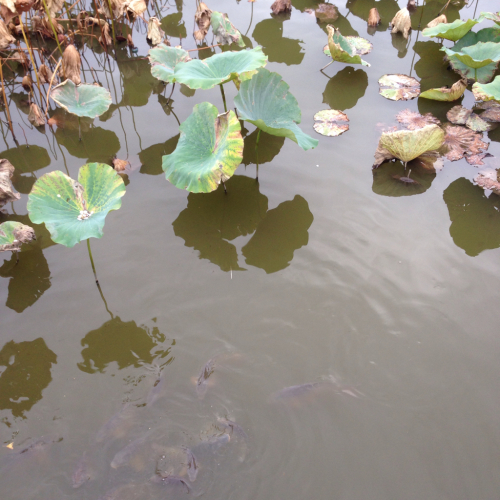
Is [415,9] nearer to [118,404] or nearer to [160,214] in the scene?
[160,214]

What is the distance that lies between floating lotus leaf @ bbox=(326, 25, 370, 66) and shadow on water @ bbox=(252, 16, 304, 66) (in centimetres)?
50

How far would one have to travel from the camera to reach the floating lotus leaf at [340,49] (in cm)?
420

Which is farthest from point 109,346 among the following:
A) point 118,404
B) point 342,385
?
point 342,385

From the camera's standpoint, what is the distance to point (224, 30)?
4.70 metres

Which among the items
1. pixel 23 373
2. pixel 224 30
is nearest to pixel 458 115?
pixel 224 30

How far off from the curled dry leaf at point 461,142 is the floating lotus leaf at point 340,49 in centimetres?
117

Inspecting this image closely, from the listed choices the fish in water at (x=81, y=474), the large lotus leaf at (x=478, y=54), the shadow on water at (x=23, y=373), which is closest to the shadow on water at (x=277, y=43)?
the large lotus leaf at (x=478, y=54)

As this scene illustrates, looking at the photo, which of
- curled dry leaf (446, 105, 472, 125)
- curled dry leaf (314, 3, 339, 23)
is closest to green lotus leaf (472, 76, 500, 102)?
curled dry leaf (446, 105, 472, 125)

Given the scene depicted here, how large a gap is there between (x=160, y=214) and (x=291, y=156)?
126 centimetres

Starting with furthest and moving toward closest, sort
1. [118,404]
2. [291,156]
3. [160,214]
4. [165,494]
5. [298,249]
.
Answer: [291,156] < [160,214] < [298,249] < [118,404] < [165,494]

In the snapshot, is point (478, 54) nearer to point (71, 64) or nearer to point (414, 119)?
point (414, 119)

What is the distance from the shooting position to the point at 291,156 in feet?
11.9

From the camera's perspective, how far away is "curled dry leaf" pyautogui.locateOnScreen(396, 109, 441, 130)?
3.85 meters

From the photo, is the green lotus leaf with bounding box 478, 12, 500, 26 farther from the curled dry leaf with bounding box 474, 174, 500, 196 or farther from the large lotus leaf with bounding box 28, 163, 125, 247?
the large lotus leaf with bounding box 28, 163, 125, 247
